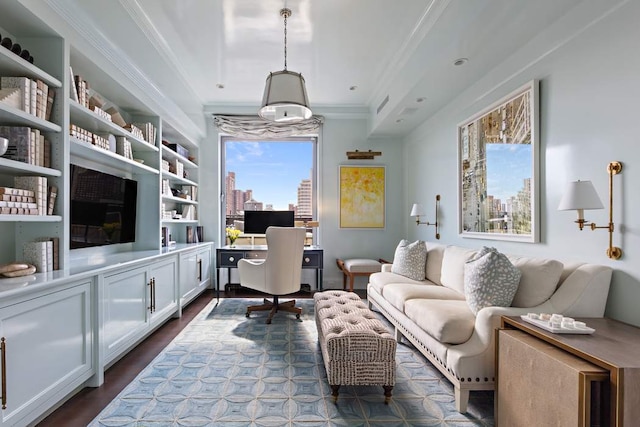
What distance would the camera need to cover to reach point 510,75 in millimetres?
2664

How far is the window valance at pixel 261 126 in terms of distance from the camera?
202 inches

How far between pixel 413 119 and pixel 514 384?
343 cm

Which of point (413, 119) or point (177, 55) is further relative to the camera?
point (413, 119)

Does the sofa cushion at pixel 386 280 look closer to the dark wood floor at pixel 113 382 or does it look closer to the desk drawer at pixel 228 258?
the desk drawer at pixel 228 258

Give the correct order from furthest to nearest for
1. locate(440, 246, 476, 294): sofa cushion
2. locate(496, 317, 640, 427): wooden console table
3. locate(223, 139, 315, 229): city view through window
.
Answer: locate(223, 139, 315, 229): city view through window → locate(440, 246, 476, 294): sofa cushion → locate(496, 317, 640, 427): wooden console table

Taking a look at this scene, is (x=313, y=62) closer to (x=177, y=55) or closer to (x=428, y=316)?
(x=177, y=55)

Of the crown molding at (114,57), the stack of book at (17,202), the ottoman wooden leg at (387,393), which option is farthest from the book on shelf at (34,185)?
the ottoman wooden leg at (387,393)

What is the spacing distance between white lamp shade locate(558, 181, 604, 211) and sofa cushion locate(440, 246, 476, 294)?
1.17m

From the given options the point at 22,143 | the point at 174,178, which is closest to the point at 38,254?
the point at 22,143

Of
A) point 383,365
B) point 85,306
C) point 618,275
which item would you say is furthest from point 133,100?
point 618,275

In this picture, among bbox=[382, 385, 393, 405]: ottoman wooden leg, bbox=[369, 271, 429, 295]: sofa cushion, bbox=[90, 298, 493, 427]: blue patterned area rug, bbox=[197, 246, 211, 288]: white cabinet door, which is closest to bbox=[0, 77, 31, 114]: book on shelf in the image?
bbox=[90, 298, 493, 427]: blue patterned area rug

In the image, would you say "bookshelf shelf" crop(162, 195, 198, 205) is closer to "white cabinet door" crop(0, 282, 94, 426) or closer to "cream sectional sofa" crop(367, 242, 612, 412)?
"white cabinet door" crop(0, 282, 94, 426)

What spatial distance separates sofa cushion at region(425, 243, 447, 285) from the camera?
3.46m

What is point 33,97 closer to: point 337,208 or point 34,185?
point 34,185
